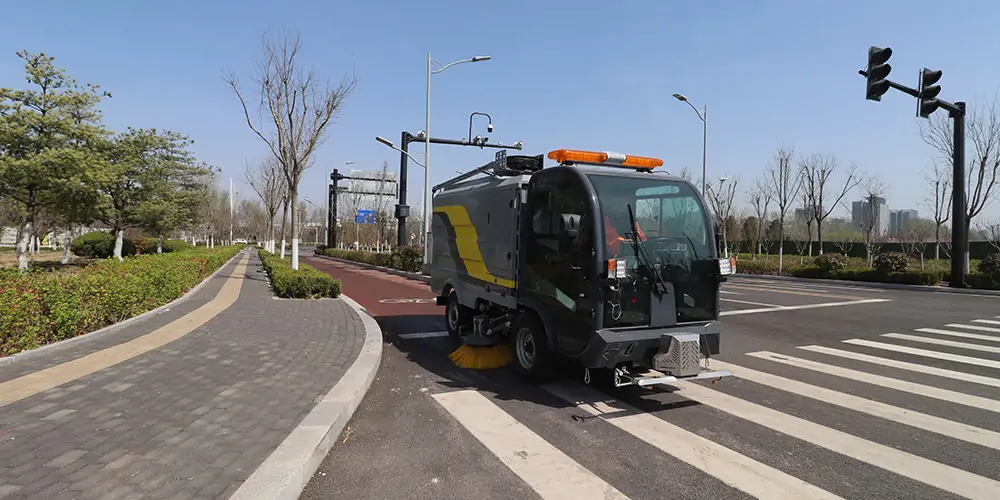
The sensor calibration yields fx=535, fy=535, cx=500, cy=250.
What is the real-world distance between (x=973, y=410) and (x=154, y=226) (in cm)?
3616

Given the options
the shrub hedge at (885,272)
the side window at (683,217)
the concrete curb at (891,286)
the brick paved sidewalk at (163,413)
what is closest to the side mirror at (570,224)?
the side window at (683,217)

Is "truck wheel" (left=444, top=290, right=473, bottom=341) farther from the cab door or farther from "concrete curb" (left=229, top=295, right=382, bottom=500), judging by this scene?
"concrete curb" (left=229, top=295, right=382, bottom=500)

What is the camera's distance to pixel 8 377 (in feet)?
18.0

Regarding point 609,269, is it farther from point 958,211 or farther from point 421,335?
point 958,211

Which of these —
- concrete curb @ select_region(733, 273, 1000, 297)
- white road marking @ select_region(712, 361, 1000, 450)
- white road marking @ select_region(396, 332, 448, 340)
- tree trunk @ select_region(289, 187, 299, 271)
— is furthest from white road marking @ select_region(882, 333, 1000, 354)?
tree trunk @ select_region(289, 187, 299, 271)

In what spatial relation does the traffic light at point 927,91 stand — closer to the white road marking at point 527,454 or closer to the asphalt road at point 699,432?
the asphalt road at point 699,432

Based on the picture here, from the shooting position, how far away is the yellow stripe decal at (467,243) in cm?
760

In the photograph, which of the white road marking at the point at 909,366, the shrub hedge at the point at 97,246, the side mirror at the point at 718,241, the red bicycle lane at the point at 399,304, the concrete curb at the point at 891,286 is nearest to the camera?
the side mirror at the point at 718,241

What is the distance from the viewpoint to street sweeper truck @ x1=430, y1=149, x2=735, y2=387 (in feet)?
17.5

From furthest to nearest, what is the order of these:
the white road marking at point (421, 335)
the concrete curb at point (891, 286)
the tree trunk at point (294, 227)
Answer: the concrete curb at point (891, 286)
the tree trunk at point (294, 227)
the white road marking at point (421, 335)

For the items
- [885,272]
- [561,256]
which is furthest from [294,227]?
[885,272]

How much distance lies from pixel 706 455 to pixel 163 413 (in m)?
4.53

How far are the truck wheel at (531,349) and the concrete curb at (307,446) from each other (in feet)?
5.92

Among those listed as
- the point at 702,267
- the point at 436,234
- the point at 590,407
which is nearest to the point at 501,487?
the point at 590,407
